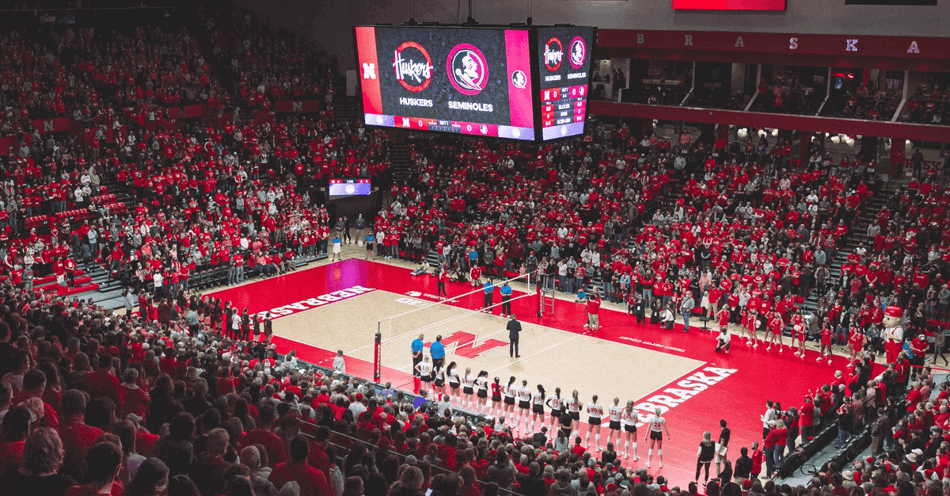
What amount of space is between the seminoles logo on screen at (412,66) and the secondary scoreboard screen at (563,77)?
391cm

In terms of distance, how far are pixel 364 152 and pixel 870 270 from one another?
76.6 feet

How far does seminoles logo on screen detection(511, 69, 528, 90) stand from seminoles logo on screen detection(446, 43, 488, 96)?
96cm

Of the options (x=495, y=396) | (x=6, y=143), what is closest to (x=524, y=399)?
(x=495, y=396)

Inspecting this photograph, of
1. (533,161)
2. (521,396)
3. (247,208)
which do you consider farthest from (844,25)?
(247,208)

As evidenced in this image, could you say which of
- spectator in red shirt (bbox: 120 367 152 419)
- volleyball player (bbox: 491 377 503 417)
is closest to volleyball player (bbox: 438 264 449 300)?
volleyball player (bbox: 491 377 503 417)

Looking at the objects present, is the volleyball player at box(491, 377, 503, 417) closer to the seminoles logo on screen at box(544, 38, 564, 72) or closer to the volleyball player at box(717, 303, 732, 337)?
the volleyball player at box(717, 303, 732, 337)

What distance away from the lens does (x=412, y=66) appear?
28.9m

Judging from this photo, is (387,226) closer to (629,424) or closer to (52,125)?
(52,125)

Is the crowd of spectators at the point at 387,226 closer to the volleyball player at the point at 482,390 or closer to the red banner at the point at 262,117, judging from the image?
the red banner at the point at 262,117

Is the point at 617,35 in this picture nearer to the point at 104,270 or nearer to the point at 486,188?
the point at 486,188

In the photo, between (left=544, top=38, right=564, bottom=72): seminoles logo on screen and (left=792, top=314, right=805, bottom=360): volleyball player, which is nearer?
(left=544, top=38, right=564, bottom=72): seminoles logo on screen

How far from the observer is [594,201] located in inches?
1474

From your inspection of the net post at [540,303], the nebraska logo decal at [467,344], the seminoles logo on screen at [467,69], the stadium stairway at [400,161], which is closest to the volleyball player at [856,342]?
the nebraska logo decal at [467,344]

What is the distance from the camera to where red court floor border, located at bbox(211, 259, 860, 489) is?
22312mm
